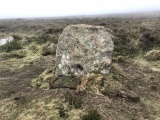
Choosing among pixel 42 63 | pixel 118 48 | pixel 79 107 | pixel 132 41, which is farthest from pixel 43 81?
pixel 132 41

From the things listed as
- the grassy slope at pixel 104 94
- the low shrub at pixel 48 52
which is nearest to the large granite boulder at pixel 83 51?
the grassy slope at pixel 104 94

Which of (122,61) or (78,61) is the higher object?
(78,61)

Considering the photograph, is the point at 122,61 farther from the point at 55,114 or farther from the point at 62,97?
the point at 55,114

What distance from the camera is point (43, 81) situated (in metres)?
15.0

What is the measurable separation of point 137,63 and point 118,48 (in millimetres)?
3579

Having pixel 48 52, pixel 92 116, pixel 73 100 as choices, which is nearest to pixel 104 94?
pixel 73 100

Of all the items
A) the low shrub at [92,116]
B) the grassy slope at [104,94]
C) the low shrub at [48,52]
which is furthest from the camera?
the low shrub at [48,52]

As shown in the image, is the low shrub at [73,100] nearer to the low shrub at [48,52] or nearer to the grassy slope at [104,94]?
the grassy slope at [104,94]

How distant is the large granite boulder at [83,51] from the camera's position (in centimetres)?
1479

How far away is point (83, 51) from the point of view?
14.8 m

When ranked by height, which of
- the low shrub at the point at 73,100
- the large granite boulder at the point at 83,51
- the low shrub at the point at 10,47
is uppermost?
the large granite boulder at the point at 83,51

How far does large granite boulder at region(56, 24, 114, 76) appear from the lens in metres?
14.8

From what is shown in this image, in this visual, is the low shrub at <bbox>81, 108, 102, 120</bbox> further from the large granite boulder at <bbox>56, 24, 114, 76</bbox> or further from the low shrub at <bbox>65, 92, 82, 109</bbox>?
the large granite boulder at <bbox>56, 24, 114, 76</bbox>

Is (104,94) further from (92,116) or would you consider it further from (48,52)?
(48,52)
